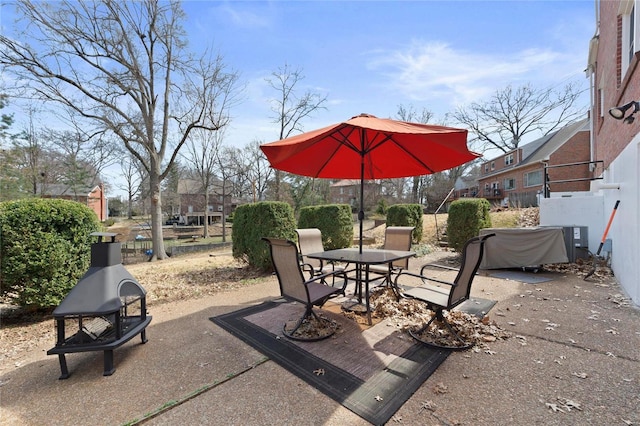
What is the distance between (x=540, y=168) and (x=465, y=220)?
19913mm

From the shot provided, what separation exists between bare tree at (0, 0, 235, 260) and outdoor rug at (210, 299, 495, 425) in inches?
458

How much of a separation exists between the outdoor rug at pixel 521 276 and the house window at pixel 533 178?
20.8 m

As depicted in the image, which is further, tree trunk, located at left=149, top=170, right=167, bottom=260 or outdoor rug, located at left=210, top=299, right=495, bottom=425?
tree trunk, located at left=149, top=170, right=167, bottom=260

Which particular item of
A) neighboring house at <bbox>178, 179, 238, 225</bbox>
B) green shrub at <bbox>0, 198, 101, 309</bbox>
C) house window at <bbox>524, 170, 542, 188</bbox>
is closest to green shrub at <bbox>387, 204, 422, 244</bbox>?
green shrub at <bbox>0, 198, 101, 309</bbox>

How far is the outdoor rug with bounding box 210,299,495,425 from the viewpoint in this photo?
6.98ft

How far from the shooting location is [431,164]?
413 centimetres

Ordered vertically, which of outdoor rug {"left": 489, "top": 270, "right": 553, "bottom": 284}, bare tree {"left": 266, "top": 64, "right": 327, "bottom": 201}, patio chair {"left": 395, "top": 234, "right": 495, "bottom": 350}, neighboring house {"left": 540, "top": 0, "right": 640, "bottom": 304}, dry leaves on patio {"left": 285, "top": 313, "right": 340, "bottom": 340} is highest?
bare tree {"left": 266, "top": 64, "right": 327, "bottom": 201}

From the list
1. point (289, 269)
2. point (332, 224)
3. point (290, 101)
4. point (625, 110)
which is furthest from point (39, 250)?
point (290, 101)

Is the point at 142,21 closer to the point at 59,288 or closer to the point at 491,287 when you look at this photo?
the point at 59,288

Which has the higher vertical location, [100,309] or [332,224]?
[332,224]

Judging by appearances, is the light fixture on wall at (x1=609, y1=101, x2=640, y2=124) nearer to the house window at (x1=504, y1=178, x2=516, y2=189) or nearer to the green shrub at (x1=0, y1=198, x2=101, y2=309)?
the green shrub at (x1=0, y1=198, x2=101, y2=309)

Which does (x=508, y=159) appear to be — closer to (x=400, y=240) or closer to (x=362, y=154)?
(x=400, y=240)

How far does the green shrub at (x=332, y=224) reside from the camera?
9.05m

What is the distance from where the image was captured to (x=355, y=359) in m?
2.68
